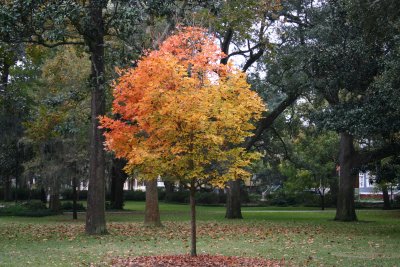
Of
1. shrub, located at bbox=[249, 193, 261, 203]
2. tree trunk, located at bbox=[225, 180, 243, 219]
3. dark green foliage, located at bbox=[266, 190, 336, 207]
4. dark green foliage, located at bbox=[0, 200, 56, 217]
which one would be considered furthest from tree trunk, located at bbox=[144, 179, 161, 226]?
shrub, located at bbox=[249, 193, 261, 203]

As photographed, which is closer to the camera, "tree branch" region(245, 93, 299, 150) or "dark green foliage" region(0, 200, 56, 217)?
"tree branch" region(245, 93, 299, 150)

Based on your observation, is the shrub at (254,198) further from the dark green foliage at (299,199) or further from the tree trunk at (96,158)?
the tree trunk at (96,158)

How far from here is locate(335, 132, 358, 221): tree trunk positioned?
28.4m

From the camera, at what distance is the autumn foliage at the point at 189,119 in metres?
10.6

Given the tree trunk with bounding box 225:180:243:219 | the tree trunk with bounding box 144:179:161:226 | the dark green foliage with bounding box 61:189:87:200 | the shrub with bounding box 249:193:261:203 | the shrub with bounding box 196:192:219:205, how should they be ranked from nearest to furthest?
the tree trunk with bounding box 144:179:161:226 < the tree trunk with bounding box 225:180:243:219 < the shrub with bounding box 196:192:219:205 < the shrub with bounding box 249:193:261:203 < the dark green foliage with bounding box 61:189:87:200

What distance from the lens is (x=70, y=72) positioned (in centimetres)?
2686

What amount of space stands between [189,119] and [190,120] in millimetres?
54

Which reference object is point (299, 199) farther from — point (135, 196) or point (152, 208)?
point (152, 208)

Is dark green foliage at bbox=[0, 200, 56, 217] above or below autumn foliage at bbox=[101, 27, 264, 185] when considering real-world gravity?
below

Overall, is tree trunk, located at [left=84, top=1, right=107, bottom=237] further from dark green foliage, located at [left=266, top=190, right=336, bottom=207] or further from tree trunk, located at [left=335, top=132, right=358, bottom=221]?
dark green foliage, located at [left=266, top=190, right=336, bottom=207]

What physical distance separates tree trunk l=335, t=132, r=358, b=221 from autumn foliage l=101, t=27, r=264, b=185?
60.3 feet

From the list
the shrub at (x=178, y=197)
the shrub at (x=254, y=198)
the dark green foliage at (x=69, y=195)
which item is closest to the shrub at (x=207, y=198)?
the shrub at (x=178, y=197)

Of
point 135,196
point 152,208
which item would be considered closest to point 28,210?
point 152,208

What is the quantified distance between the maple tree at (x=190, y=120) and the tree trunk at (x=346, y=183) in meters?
18.5
